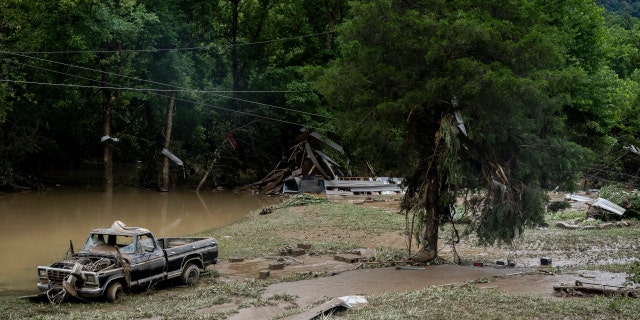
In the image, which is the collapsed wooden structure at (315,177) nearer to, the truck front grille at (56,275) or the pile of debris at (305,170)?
the pile of debris at (305,170)

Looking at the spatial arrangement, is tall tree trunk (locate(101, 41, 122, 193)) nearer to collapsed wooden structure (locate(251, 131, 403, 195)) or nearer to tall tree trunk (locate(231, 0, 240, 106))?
tall tree trunk (locate(231, 0, 240, 106))

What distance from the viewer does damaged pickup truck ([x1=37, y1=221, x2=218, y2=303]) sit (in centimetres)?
1323

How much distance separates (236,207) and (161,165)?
9.08 m

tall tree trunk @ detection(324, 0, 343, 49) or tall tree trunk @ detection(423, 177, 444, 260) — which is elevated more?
tall tree trunk @ detection(324, 0, 343, 49)

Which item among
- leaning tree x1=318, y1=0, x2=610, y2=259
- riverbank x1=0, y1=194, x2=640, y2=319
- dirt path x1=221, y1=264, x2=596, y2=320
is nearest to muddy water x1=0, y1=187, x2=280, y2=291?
riverbank x1=0, y1=194, x2=640, y2=319

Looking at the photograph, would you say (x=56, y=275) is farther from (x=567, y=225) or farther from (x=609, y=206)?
(x=609, y=206)

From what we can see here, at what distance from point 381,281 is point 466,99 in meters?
5.08

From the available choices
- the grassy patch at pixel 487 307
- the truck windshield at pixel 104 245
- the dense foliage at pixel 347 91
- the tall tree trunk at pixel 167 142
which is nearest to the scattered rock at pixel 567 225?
the dense foliage at pixel 347 91

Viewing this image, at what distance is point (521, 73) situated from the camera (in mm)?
16266

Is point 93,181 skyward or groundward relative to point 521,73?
groundward

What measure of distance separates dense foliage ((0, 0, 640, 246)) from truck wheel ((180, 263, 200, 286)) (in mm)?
5735

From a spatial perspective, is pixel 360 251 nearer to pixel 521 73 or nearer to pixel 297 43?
pixel 521 73

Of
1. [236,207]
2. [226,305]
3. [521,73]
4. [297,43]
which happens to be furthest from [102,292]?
[297,43]

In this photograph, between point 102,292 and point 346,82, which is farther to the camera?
point 346,82
